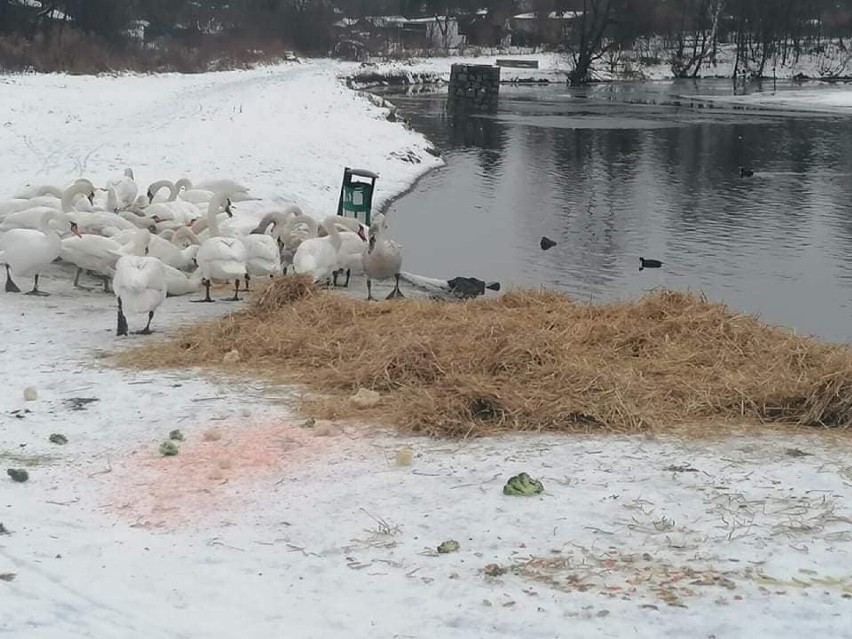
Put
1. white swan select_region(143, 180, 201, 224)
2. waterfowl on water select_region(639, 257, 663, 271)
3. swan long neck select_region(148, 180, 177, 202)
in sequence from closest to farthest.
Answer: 1. white swan select_region(143, 180, 201, 224)
2. swan long neck select_region(148, 180, 177, 202)
3. waterfowl on water select_region(639, 257, 663, 271)

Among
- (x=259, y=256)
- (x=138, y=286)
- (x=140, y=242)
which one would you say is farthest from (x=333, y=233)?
(x=138, y=286)

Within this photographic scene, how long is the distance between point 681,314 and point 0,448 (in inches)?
195

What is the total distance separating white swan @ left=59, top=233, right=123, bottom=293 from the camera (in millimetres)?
10422

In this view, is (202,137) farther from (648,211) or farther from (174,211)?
(174,211)

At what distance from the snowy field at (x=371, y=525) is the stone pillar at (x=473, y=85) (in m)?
38.1

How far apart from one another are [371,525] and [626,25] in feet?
224

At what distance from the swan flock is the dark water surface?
2.74 m

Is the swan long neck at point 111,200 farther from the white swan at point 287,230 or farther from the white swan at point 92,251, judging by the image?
the white swan at point 92,251

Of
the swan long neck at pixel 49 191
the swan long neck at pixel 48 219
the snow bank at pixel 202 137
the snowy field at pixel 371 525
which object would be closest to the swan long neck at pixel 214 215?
the swan long neck at pixel 48 219

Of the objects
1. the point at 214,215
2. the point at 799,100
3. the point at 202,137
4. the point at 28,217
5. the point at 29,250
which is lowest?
the point at 29,250

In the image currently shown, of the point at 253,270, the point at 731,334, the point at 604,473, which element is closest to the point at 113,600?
the point at 604,473

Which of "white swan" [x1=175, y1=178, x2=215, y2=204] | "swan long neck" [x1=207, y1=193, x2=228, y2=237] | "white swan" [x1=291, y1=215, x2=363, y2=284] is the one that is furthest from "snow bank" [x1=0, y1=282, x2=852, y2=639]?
"white swan" [x1=175, y1=178, x2=215, y2=204]

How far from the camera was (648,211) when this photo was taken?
64.6ft

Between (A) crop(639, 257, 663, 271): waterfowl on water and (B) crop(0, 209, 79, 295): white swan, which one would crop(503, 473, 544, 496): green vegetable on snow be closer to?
(B) crop(0, 209, 79, 295): white swan
